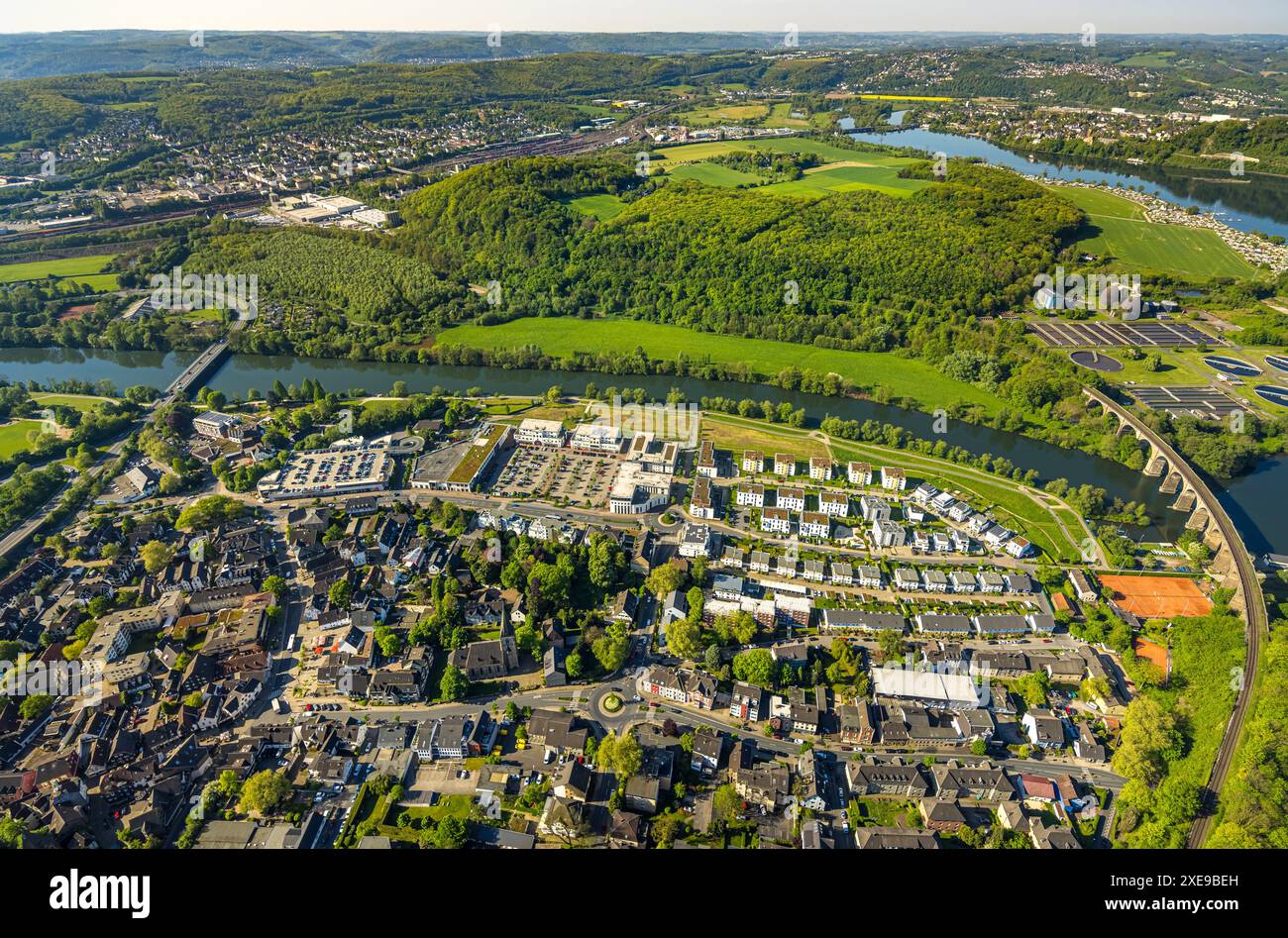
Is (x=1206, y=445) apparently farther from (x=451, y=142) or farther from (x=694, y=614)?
(x=451, y=142)

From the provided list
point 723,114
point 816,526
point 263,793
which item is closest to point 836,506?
point 816,526

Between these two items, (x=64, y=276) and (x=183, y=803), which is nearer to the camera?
(x=183, y=803)

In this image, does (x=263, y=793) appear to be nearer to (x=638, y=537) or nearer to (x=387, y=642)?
(x=387, y=642)

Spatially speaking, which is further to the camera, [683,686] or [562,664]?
[562,664]

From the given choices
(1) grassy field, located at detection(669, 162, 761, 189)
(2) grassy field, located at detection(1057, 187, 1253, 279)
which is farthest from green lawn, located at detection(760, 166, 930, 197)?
(2) grassy field, located at detection(1057, 187, 1253, 279)
